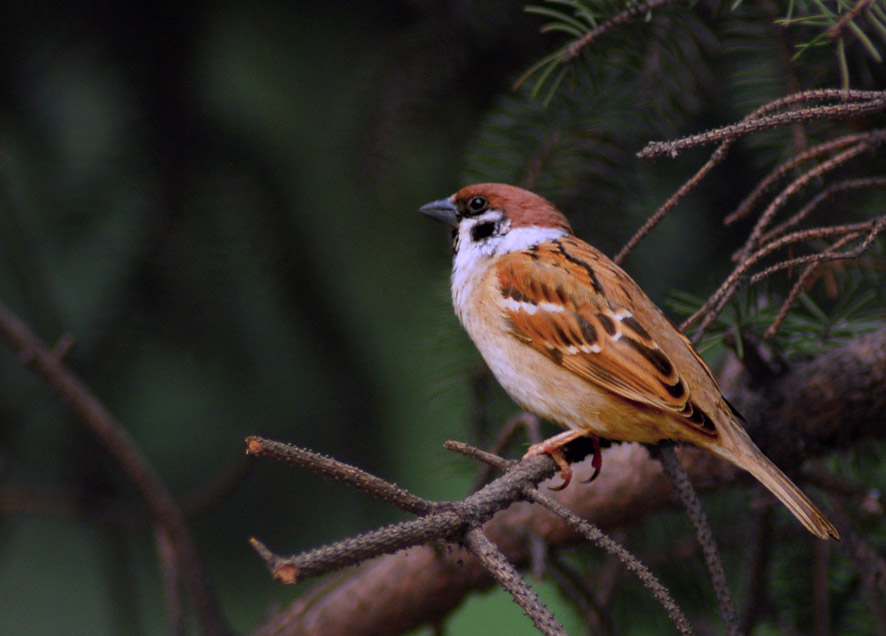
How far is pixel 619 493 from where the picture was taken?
4.79 ft

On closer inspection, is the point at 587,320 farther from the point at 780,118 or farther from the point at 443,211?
the point at 780,118

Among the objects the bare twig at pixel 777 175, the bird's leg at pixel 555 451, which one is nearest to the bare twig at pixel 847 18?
the bare twig at pixel 777 175

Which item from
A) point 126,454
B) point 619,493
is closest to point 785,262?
point 619,493

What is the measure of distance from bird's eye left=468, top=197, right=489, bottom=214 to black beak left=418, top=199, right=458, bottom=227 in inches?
1.4

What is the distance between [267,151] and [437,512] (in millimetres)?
1225

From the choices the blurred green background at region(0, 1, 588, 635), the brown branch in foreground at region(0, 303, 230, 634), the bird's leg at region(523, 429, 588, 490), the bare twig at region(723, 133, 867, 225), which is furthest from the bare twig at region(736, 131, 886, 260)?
the brown branch in foreground at region(0, 303, 230, 634)

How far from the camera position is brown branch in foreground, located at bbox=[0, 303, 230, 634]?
1.47 meters

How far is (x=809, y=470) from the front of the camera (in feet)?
4.56

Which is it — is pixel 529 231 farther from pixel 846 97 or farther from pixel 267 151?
pixel 846 97

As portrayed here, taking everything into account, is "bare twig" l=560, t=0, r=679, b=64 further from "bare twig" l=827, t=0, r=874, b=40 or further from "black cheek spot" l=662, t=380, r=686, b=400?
"black cheek spot" l=662, t=380, r=686, b=400

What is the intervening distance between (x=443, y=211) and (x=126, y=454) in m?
0.70

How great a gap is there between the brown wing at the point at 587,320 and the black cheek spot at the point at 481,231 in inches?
3.4

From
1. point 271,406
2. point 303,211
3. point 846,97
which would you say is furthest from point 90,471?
point 846,97

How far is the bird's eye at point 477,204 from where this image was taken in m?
1.60
